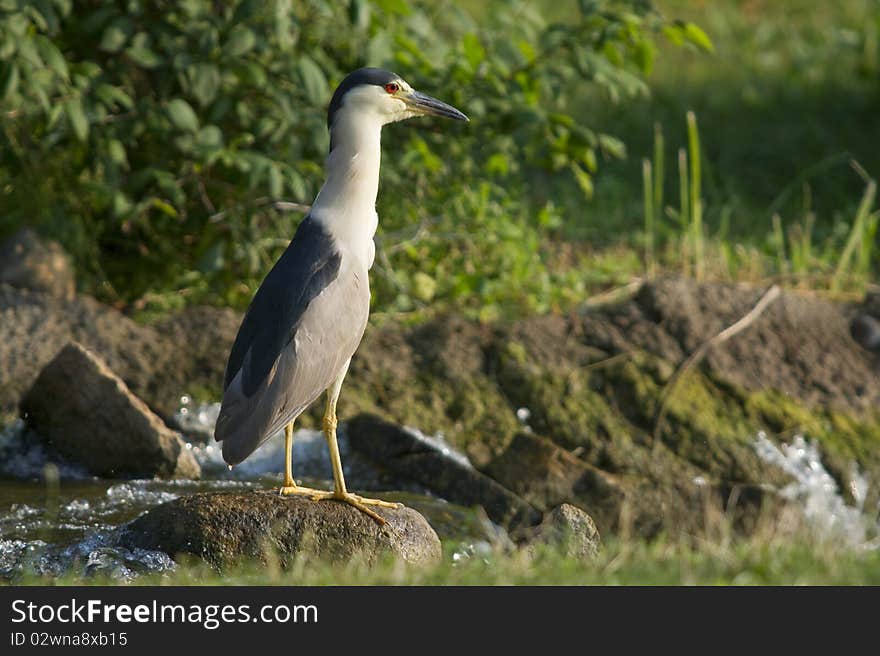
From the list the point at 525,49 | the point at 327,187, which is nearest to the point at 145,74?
the point at 525,49

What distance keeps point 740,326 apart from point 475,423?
1358 millimetres

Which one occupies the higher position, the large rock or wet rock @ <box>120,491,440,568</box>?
the large rock

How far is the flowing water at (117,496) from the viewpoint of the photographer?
14.8 feet

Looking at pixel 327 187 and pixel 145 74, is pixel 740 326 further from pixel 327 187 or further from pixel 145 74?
pixel 145 74

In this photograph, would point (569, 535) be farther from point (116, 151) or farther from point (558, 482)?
point (116, 151)

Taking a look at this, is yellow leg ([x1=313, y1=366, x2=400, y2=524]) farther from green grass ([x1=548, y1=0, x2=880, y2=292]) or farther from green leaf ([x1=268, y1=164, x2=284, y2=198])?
green grass ([x1=548, y1=0, x2=880, y2=292])

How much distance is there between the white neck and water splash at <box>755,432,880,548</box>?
2.32 m

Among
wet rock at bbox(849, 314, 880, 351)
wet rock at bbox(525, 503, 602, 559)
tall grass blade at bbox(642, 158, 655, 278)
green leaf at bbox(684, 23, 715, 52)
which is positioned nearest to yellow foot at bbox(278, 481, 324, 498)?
wet rock at bbox(525, 503, 602, 559)

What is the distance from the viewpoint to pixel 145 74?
21.4 feet

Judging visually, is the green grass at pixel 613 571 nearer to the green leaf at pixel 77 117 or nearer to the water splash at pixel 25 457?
the water splash at pixel 25 457

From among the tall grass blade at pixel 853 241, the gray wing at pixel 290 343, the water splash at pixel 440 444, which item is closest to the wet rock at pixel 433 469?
the water splash at pixel 440 444

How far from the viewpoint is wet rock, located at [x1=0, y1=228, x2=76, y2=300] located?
633cm

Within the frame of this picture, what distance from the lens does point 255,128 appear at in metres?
6.23

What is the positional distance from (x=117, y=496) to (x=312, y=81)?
185cm
